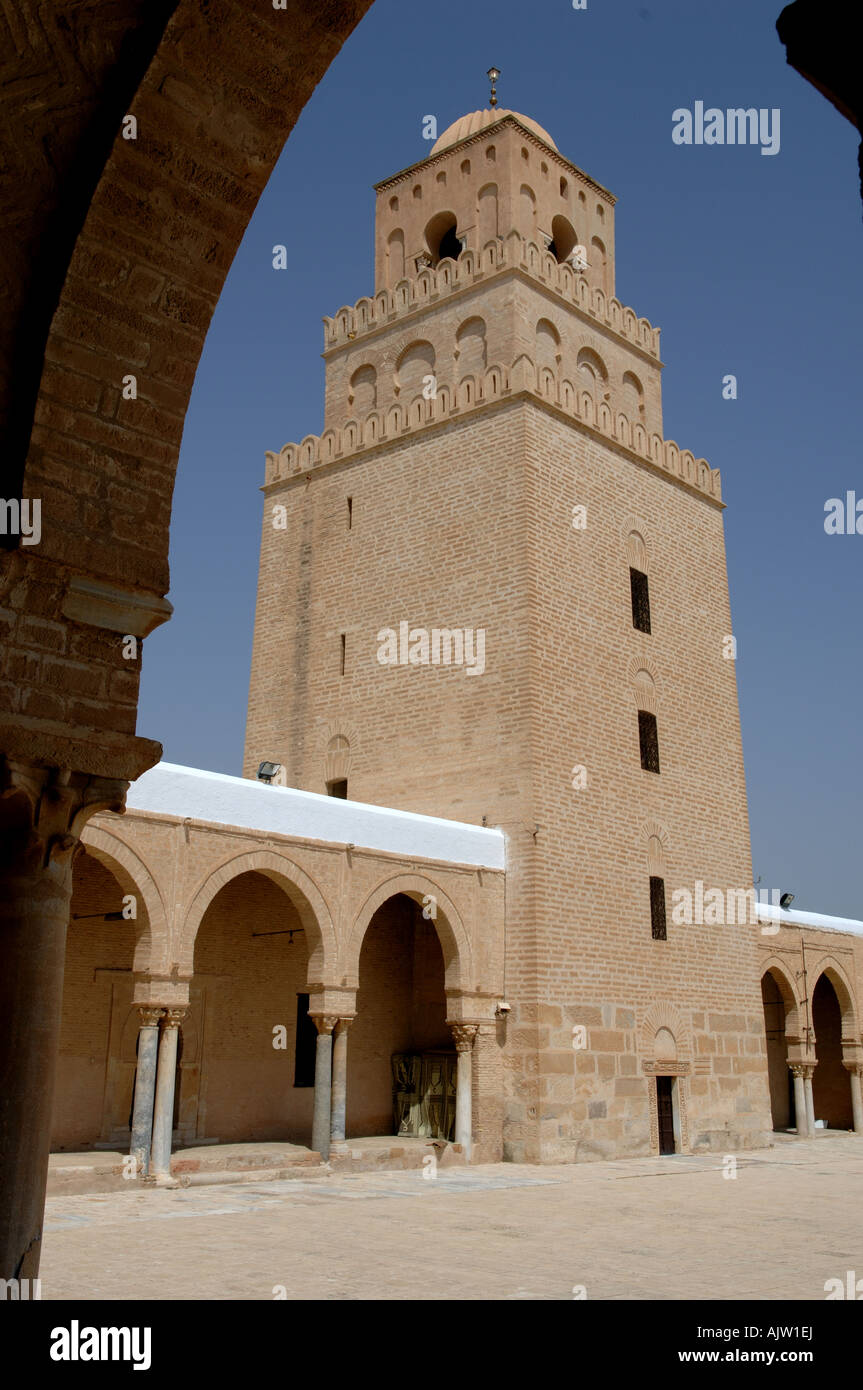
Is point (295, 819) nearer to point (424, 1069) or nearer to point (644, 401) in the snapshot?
point (424, 1069)

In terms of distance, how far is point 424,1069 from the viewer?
1666 cm

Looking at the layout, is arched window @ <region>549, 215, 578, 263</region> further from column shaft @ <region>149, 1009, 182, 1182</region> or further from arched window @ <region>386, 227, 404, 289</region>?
column shaft @ <region>149, 1009, 182, 1182</region>

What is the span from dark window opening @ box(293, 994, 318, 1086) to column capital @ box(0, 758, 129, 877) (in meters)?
13.0

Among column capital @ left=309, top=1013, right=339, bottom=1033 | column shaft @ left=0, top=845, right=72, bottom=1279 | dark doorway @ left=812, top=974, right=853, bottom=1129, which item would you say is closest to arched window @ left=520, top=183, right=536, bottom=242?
column capital @ left=309, top=1013, right=339, bottom=1033

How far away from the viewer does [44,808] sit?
3.62 meters

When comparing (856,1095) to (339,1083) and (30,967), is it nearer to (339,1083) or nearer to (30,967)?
(339,1083)

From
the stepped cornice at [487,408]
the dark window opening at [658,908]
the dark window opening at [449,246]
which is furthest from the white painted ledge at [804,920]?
the dark window opening at [449,246]

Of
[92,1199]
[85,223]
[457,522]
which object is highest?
[457,522]

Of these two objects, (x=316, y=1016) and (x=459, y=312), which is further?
(x=459, y=312)

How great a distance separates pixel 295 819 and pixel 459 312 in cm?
950

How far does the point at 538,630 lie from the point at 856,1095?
12.8 metres

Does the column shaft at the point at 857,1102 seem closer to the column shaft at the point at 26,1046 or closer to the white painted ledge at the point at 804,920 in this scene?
the white painted ledge at the point at 804,920
